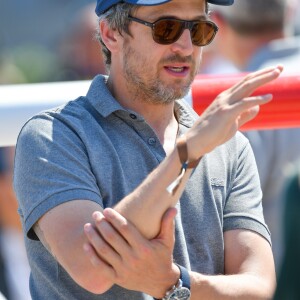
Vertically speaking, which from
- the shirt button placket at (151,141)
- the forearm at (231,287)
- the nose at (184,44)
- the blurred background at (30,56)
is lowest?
the blurred background at (30,56)

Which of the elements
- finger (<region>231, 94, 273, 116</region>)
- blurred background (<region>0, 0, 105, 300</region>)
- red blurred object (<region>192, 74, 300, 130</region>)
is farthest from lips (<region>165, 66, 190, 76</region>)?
blurred background (<region>0, 0, 105, 300</region>)

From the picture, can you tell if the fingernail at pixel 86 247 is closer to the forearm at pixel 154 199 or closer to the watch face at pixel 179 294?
the forearm at pixel 154 199

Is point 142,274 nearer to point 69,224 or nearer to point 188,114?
point 69,224

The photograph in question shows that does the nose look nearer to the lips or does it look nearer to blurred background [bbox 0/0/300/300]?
the lips

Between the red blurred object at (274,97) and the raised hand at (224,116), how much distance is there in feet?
2.02

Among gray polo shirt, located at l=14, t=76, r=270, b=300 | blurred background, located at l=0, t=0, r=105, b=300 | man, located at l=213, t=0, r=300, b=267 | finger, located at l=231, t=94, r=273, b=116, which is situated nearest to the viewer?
finger, located at l=231, t=94, r=273, b=116

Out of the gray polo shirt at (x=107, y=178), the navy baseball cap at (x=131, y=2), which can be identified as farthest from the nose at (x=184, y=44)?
the gray polo shirt at (x=107, y=178)

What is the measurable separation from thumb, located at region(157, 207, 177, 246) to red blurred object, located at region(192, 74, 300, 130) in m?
0.74

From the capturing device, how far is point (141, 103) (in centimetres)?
360

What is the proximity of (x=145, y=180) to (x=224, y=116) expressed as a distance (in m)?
0.27

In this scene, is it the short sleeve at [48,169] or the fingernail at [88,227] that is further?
the short sleeve at [48,169]

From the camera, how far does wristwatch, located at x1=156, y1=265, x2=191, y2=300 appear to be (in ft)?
10.3

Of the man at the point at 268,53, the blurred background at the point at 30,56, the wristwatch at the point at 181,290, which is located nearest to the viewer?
the wristwatch at the point at 181,290

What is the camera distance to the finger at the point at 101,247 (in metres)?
2.99
